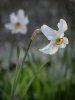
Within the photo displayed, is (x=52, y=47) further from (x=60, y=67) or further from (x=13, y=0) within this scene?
(x=13, y=0)

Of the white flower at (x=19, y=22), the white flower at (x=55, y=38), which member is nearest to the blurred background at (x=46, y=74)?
the white flower at (x=19, y=22)

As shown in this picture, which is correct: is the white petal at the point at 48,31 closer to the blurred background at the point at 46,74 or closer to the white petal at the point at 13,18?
the blurred background at the point at 46,74

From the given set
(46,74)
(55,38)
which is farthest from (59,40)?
(46,74)

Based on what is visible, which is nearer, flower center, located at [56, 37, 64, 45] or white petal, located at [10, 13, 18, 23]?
flower center, located at [56, 37, 64, 45]

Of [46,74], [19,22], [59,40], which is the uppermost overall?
[19,22]

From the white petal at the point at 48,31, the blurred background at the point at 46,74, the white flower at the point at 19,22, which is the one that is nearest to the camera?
the white petal at the point at 48,31

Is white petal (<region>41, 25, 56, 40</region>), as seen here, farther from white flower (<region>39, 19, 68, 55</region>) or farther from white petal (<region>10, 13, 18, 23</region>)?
white petal (<region>10, 13, 18, 23</region>)

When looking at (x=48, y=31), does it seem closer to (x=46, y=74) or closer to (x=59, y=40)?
(x=59, y=40)

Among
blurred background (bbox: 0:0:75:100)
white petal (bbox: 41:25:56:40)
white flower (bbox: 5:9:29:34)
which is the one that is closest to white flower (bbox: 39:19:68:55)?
white petal (bbox: 41:25:56:40)
